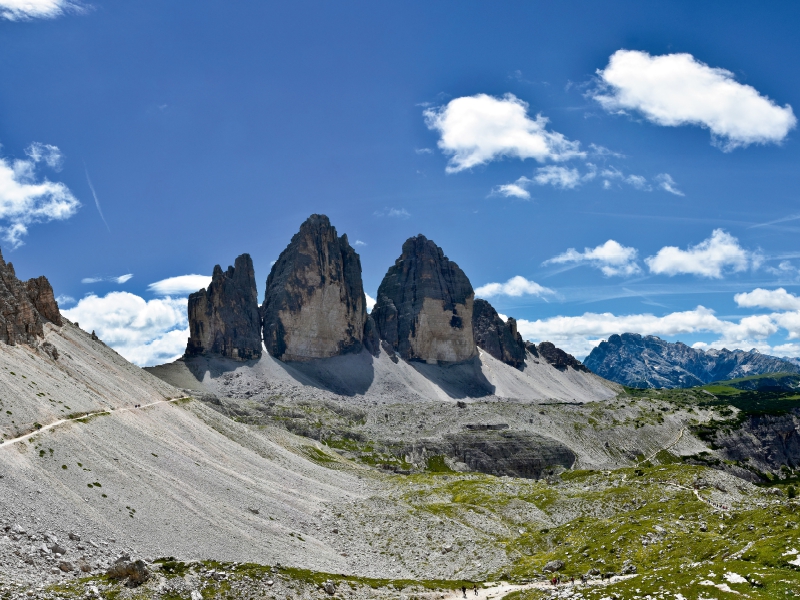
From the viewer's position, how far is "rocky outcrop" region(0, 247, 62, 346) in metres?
87.3

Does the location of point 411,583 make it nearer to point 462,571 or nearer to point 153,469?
point 462,571

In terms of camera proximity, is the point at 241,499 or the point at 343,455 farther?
the point at 343,455

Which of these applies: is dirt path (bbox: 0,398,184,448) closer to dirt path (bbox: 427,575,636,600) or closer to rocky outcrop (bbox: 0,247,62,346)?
rocky outcrop (bbox: 0,247,62,346)

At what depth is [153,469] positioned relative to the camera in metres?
72.0

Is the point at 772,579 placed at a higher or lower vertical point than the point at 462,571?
higher

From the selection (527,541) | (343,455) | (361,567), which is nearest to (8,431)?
(361,567)

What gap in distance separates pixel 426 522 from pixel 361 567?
18.4 meters

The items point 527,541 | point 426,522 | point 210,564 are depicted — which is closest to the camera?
point 210,564

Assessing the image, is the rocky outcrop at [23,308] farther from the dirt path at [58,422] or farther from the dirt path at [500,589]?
the dirt path at [500,589]

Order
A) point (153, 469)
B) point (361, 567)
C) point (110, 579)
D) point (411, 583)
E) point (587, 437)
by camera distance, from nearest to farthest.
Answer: point (110, 579) → point (411, 583) → point (361, 567) → point (153, 469) → point (587, 437)

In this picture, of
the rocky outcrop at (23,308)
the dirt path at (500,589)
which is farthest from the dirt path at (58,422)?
the dirt path at (500,589)

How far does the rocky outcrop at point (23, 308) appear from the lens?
286 feet

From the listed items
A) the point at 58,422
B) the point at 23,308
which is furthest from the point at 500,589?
the point at 23,308

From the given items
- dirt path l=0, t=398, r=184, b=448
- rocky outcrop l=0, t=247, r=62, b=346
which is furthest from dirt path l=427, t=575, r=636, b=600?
rocky outcrop l=0, t=247, r=62, b=346
